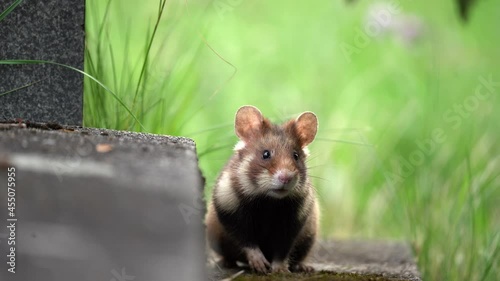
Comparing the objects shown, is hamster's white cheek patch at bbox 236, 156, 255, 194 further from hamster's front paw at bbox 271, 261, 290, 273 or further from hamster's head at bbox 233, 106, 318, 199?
hamster's front paw at bbox 271, 261, 290, 273


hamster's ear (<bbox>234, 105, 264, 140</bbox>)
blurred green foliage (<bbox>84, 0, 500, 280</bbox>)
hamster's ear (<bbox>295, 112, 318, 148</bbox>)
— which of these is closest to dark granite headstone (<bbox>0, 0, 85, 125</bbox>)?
blurred green foliage (<bbox>84, 0, 500, 280</bbox>)

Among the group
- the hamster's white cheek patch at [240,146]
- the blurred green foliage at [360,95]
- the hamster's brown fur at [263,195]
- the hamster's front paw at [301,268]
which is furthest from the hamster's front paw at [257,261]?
the blurred green foliage at [360,95]

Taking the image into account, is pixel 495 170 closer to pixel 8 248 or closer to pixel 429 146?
pixel 429 146

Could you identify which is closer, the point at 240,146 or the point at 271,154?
the point at 271,154

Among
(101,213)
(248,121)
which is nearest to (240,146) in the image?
(248,121)

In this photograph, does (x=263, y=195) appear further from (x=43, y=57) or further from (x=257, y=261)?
(x=43, y=57)

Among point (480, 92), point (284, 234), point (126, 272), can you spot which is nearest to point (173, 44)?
point (284, 234)
